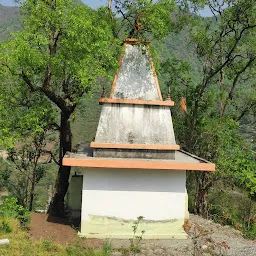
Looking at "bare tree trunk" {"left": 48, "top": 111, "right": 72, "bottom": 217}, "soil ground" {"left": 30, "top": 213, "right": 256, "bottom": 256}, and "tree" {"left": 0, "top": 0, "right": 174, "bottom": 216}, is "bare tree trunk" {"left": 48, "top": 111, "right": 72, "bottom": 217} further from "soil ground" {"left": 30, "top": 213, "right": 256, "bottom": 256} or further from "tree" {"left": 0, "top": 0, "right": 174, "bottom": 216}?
"soil ground" {"left": 30, "top": 213, "right": 256, "bottom": 256}

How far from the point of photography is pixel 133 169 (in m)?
9.16

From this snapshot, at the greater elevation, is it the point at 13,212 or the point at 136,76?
the point at 136,76

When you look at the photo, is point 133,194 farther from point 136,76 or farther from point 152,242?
point 136,76

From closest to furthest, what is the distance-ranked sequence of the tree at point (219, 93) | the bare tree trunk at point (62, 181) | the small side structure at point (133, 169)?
the small side structure at point (133, 169) → the bare tree trunk at point (62, 181) → the tree at point (219, 93)

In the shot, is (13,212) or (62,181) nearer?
(13,212)

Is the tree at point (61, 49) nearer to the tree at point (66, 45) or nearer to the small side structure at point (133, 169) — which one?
the tree at point (66, 45)

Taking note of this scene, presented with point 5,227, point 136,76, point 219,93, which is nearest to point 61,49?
point 136,76

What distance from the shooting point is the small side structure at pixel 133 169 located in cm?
905

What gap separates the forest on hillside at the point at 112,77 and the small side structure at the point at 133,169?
0.83 meters

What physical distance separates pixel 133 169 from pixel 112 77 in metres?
2.18

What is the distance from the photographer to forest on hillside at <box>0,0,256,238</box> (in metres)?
9.05

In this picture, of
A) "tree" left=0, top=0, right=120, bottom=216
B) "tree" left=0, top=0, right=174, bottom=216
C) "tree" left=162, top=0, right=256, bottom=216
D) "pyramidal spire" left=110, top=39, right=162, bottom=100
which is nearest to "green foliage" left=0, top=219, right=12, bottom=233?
"tree" left=0, top=0, right=174, bottom=216

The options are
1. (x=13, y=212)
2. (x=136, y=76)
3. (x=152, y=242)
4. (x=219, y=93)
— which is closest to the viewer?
(x=152, y=242)

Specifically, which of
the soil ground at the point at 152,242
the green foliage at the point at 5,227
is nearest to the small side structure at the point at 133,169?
the soil ground at the point at 152,242
